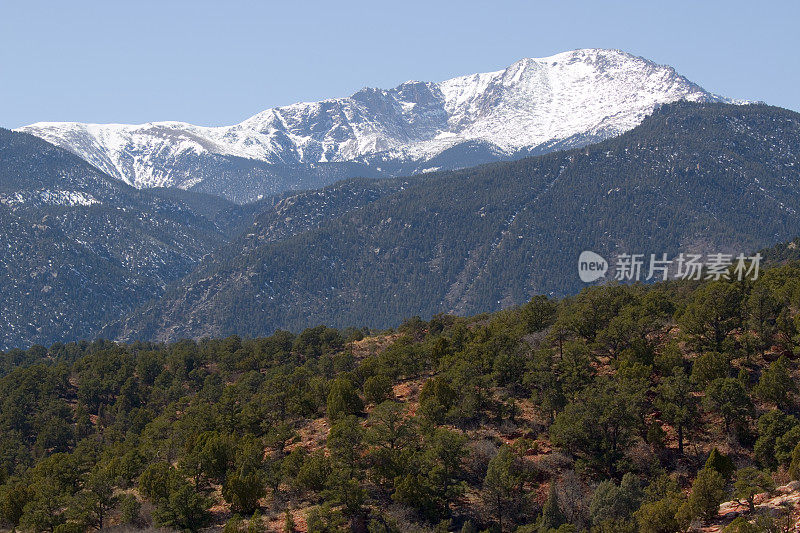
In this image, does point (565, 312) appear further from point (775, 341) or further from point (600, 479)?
point (600, 479)

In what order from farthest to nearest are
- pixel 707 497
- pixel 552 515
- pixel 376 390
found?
pixel 376 390 < pixel 552 515 < pixel 707 497

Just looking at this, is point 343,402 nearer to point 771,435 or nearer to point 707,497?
point 707,497

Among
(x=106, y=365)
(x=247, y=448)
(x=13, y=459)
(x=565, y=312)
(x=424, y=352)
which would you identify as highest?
(x=565, y=312)

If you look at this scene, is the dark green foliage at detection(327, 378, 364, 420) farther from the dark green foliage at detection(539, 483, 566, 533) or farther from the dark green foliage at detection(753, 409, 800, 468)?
the dark green foliage at detection(753, 409, 800, 468)

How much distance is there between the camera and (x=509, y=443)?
7738 centimetres

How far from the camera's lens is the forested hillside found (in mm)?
64125

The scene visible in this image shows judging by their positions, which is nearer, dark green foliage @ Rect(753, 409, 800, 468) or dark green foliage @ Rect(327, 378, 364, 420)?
dark green foliage @ Rect(753, 409, 800, 468)

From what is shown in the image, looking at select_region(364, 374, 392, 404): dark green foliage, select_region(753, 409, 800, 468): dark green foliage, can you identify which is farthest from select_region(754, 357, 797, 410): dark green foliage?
select_region(364, 374, 392, 404): dark green foliage

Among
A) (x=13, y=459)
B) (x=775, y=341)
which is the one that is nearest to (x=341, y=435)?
(x=775, y=341)

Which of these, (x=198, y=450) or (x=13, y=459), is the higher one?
(x=198, y=450)

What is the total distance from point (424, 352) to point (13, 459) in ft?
257

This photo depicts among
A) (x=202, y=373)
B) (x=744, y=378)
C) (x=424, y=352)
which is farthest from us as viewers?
(x=202, y=373)

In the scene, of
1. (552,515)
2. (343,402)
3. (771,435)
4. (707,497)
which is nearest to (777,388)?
(771,435)

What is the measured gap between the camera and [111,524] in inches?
2800
